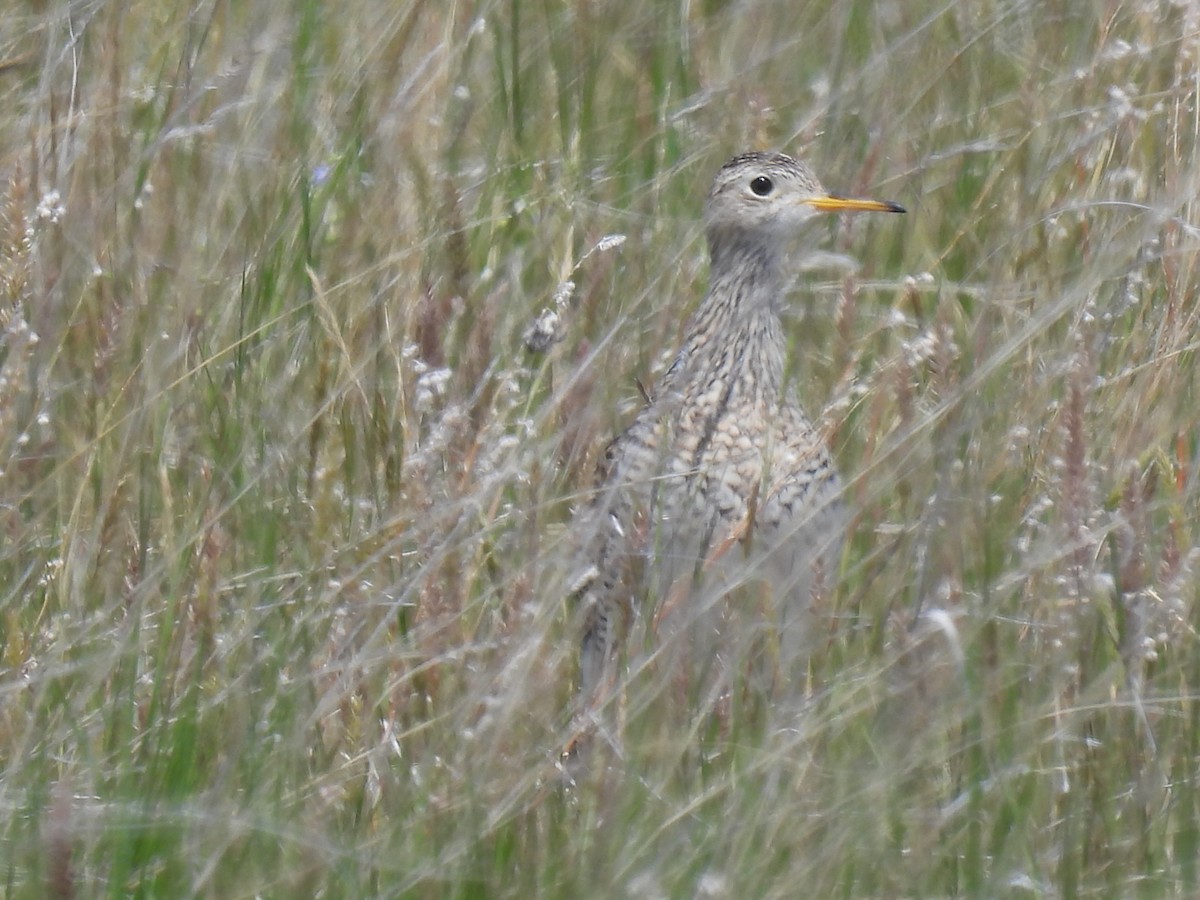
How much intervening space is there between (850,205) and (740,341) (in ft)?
1.11

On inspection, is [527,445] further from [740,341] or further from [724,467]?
[740,341]

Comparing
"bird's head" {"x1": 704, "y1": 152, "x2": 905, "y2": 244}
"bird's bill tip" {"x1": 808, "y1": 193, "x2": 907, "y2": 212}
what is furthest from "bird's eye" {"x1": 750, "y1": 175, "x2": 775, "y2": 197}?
"bird's bill tip" {"x1": 808, "y1": 193, "x2": 907, "y2": 212}

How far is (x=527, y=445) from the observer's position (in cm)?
358

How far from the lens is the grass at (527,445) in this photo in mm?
Result: 2754

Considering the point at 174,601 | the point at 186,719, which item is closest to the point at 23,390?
the point at 174,601

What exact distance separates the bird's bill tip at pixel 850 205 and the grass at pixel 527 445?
0.11 m

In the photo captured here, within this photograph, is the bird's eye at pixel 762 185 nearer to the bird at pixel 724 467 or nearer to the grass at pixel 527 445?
the bird at pixel 724 467

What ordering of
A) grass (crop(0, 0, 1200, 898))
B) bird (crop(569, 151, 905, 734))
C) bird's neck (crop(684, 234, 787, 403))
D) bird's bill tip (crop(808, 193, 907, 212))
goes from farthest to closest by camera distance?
bird's neck (crop(684, 234, 787, 403))
bird's bill tip (crop(808, 193, 907, 212))
bird (crop(569, 151, 905, 734))
grass (crop(0, 0, 1200, 898))

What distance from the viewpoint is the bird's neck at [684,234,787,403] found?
14.7 ft

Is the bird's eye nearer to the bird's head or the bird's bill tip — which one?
the bird's head

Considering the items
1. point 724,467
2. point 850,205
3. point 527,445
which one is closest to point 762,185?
point 850,205

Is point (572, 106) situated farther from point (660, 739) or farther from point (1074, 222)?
point (660, 739)

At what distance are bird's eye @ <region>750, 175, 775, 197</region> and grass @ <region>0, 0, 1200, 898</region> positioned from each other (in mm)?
144

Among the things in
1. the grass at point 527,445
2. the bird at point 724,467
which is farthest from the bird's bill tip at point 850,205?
the grass at point 527,445
